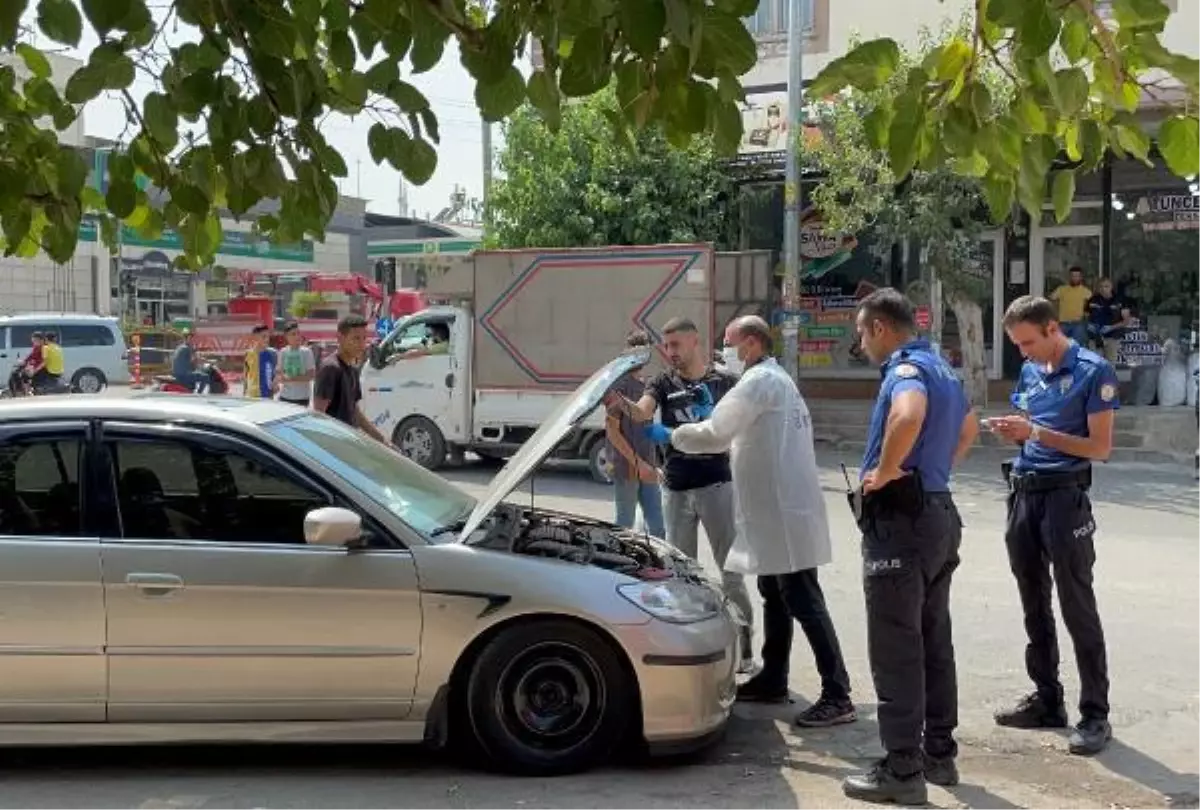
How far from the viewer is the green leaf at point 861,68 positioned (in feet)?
10.1

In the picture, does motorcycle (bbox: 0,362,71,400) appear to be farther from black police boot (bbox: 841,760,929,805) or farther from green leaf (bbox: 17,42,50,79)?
black police boot (bbox: 841,760,929,805)

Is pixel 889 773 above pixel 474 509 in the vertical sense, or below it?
below

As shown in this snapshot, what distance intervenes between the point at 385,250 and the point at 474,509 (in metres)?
41.5

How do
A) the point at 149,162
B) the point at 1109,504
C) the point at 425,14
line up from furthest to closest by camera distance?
the point at 1109,504 < the point at 149,162 < the point at 425,14

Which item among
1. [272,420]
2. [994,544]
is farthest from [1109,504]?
[272,420]

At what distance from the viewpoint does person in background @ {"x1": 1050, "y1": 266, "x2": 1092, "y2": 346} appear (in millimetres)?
18594

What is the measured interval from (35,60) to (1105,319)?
17417 mm

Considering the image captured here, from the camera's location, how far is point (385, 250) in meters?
45.8

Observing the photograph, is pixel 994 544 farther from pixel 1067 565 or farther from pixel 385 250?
pixel 385 250

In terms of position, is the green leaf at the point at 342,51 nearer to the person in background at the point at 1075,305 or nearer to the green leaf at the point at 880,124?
the green leaf at the point at 880,124

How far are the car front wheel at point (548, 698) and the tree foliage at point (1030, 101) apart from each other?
230 cm

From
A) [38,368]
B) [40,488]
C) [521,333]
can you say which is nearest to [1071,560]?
[40,488]

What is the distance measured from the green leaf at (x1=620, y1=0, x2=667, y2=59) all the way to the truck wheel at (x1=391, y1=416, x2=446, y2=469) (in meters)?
12.5

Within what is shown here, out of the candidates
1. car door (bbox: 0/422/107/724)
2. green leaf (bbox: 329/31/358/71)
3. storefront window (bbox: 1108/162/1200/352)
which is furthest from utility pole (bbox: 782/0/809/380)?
green leaf (bbox: 329/31/358/71)
